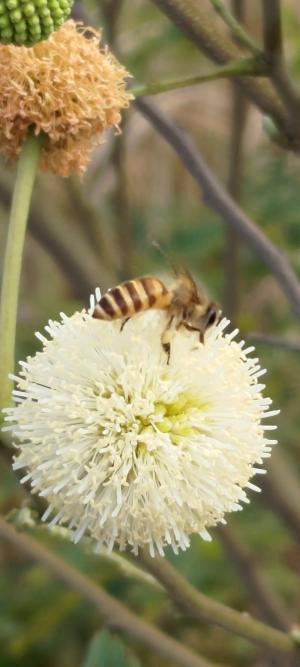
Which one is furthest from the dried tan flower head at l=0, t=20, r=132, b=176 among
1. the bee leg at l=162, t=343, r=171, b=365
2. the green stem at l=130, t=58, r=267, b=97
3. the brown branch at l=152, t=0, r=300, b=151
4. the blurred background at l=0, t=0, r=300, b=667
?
the blurred background at l=0, t=0, r=300, b=667

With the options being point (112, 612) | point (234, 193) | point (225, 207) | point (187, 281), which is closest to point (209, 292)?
point (234, 193)

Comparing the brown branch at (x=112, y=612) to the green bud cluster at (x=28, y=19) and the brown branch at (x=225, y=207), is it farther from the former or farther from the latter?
→ the green bud cluster at (x=28, y=19)

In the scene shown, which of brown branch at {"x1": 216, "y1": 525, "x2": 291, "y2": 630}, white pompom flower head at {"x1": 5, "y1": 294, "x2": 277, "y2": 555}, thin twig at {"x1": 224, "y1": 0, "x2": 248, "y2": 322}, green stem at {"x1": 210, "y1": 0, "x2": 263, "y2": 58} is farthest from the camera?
thin twig at {"x1": 224, "y1": 0, "x2": 248, "y2": 322}

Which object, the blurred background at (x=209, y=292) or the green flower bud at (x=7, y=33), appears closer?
the green flower bud at (x=7, y=33)

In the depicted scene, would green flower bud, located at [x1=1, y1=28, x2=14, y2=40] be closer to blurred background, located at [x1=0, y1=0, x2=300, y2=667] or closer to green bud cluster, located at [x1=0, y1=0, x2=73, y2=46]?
green bud cluster, located at [x1=0, y1=0, x2=73, y2=46]

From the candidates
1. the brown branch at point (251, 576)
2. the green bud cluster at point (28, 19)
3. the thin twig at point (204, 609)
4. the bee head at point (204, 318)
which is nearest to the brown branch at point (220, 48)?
the green bud cluster at point (28, 19)

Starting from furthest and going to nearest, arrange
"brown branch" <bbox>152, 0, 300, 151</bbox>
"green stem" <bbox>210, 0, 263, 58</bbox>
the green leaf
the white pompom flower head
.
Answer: the green leaf < "brown branch" <bbox>152, 0, 300, 151</bbox> < "green stem" <bbox>210, 0, 263, 58</bbox> < the white pompom flower head

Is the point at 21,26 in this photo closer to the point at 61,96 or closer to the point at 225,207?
the point at 61,96
